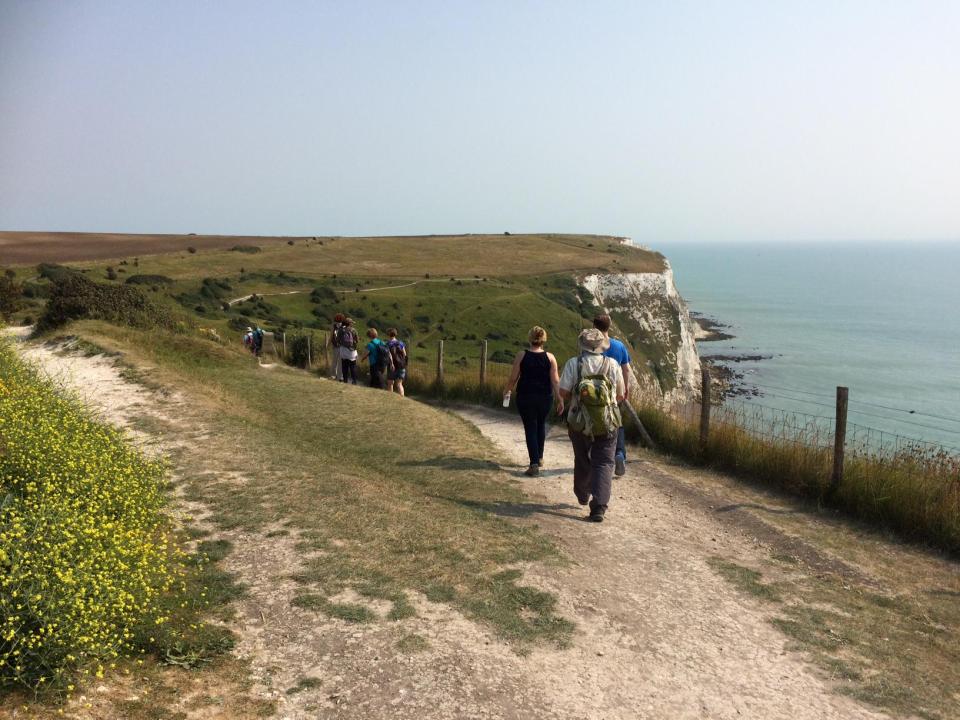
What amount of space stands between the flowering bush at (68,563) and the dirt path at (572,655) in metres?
0.47

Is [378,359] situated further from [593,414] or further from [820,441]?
[593,414]

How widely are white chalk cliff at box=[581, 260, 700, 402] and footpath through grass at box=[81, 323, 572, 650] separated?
69.6 meters

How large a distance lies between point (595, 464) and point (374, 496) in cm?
265

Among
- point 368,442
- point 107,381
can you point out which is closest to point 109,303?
point 107,381

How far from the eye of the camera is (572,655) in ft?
17.7

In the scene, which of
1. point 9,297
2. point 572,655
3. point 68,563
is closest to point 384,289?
point 9,297

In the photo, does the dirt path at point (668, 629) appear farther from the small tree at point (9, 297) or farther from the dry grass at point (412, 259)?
the dry grass at point (412, 259)

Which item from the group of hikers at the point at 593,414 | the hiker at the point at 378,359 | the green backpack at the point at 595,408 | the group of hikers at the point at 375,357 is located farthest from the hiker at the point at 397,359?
the green backpack at the point at 595,408

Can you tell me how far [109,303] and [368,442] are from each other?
1558cm

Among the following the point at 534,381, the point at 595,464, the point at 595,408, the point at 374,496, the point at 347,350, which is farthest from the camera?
the point at 347,350

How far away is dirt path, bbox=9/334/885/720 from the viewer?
4742mm

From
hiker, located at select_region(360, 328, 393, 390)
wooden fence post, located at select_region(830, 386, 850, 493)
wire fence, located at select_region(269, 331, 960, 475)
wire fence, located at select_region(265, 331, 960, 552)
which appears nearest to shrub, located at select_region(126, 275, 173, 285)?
wire fence, located at select_region(269, 331, 960, 475)

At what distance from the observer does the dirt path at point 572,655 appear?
474 centimetres

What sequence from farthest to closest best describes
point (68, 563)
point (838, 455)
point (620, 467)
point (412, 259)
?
point (412, 259) < point (620, 467) < point (838, 455) < point (68, 563)
